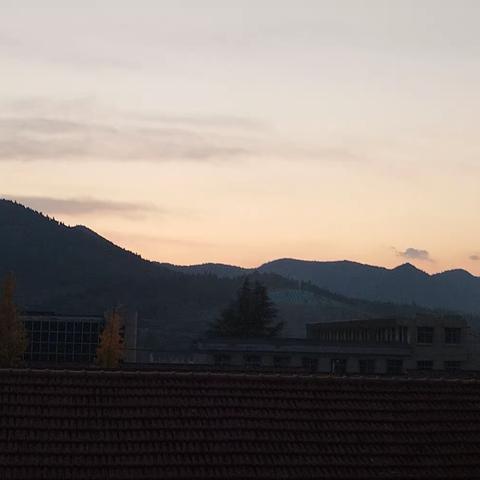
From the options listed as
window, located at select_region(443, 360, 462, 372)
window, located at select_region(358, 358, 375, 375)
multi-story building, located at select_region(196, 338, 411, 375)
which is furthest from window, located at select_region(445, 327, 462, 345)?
window, located at select_region(358, 358, 375, 375)

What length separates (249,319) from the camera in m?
131

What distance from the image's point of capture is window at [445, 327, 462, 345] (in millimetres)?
98125

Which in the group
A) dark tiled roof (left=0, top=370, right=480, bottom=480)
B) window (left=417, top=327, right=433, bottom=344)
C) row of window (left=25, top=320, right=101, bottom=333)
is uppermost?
window (left=417, top=327, right=433, bottom=344)

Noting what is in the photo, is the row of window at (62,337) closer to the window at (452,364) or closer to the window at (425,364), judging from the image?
the window at (425,364)

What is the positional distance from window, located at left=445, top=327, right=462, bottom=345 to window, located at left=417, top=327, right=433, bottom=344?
89.6 inches

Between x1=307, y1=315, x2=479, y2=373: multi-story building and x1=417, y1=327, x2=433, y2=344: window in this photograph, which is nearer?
x1=307, y1=315, x2=479, y2=373: multi-story building

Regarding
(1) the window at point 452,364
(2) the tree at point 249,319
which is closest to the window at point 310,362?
(1) the window at point 452,364

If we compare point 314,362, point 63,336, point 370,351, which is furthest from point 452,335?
point 63,336

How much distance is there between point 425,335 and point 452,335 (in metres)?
3.11

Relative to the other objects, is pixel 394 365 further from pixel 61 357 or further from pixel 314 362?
pixel 61 357

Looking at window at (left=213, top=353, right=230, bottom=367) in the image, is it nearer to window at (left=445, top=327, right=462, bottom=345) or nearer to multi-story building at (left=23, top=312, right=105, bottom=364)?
multi-story building at (left=23, top=312, right=105, bottom=364)

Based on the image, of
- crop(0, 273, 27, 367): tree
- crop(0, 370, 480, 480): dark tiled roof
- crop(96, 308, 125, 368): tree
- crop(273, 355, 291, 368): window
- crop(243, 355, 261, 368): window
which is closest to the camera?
crop(0, 370, 480, 480): dark tiled roof

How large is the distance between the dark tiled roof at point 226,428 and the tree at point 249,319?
10343 cm

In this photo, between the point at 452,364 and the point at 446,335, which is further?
the point at 446,335
